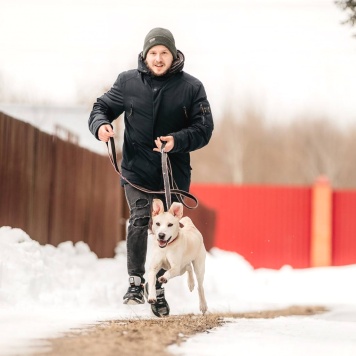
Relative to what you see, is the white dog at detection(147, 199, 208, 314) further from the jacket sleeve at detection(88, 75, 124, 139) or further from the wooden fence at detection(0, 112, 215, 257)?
the wooden fence at detection(0, 112, 215, 257)

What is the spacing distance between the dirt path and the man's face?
4.84 ft

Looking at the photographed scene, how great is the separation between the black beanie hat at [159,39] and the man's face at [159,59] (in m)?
0.02

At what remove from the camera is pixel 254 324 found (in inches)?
217

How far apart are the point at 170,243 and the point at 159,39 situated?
3.92 ft

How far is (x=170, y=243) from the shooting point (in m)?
5.19

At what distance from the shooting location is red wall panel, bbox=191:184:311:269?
1583 centimetres

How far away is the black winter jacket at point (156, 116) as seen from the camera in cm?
520

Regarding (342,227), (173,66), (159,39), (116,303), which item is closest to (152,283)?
(173,66)

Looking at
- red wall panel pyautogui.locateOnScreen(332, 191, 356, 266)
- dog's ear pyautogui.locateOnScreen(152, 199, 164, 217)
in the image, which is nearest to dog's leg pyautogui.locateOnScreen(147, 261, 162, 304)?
dog's ear pyautogui.locateOnScreen(152, 199, 164, 217)

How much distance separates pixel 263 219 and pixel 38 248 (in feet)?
29.5

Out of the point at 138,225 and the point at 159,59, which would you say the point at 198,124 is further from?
the point at 138,225

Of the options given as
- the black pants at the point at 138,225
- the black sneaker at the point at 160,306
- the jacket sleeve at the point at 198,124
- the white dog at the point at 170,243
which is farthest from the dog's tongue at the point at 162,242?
the jacket sleeve at the point at 198,124

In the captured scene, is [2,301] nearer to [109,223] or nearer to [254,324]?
[254,324]

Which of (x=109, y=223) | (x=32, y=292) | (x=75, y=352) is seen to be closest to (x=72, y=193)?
(x=109, y=223)
